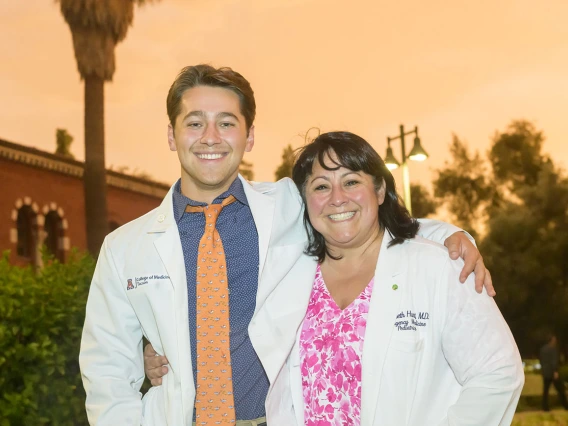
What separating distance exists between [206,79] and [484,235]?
87.2 feet

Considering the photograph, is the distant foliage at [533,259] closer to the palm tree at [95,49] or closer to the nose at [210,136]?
the palm tree at [95,49]

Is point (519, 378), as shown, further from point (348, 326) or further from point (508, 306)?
point (508, 306)

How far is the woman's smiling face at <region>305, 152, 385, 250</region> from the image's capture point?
11.7 ft

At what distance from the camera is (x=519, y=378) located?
311 centimetres

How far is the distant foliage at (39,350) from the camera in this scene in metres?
6.03

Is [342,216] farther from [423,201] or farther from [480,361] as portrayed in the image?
[423,201]

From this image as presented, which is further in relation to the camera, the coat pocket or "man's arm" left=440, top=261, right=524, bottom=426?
the coat pocket

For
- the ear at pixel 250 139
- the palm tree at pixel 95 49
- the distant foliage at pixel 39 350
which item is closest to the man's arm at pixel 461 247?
the ear at pixel 250 139

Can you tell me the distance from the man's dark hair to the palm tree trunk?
20.1 m

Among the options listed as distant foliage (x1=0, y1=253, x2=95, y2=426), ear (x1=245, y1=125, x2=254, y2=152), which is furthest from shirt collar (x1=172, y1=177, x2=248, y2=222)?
distant foliage (x1=0, y1=253, x2=95, y2=426)

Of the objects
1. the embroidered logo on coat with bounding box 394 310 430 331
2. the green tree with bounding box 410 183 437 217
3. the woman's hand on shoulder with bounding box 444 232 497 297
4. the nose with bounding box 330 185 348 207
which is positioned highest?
the green tree with bounding box 410 183 437 217

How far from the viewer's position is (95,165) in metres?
24.7

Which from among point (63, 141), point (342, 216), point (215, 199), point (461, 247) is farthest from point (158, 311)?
point (63, 141)

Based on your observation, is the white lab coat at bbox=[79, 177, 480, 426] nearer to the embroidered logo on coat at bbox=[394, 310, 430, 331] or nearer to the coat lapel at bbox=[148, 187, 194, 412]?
the coat lapel at bbox=[148, 187, 194, 412]
